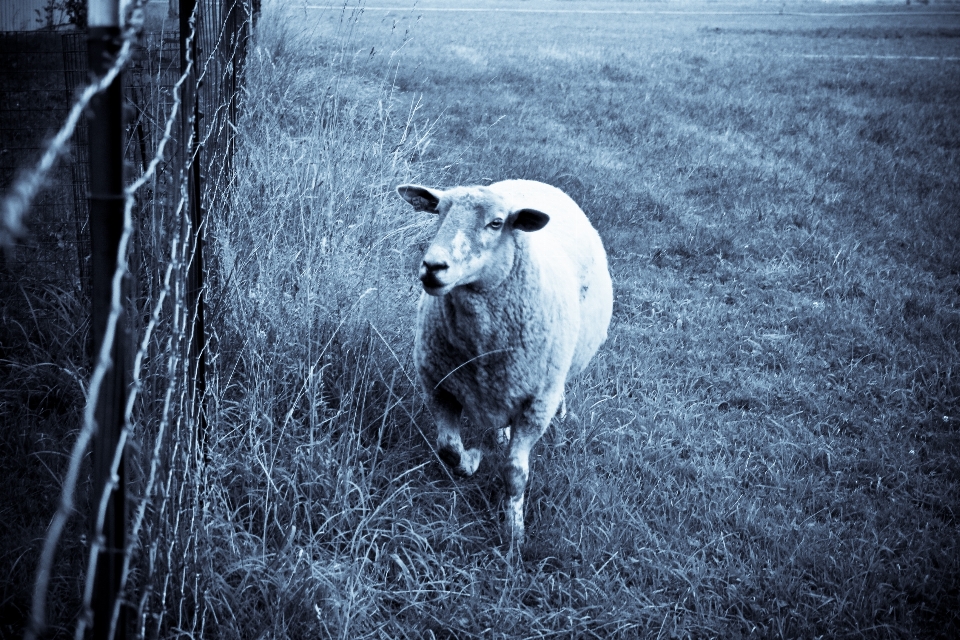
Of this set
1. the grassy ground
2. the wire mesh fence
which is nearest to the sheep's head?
the grassy ground

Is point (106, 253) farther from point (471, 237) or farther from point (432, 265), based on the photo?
point (471, 237)

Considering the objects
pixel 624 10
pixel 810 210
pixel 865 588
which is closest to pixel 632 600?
pixel 865 588

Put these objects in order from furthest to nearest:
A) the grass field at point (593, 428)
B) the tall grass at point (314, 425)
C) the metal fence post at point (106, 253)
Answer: the grass field at point (593, 428) < the tall grass at point (314, 425) < the metal fence post at point (106, 253)

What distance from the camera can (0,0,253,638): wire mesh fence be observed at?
134cm

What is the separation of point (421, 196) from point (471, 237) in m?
0.47

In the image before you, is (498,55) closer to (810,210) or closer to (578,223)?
(810,210)

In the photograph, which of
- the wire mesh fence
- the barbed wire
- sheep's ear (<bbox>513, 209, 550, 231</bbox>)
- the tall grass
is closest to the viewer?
the barbed wire

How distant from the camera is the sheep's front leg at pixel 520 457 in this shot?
3.30 m

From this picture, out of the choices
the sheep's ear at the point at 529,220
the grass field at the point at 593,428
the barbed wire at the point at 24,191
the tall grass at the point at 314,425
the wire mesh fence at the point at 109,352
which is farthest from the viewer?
the sheep's ear at the point at 529,220

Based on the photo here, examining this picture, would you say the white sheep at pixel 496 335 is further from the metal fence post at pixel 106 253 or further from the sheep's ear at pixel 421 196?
the metal fence post at pixel 106 253

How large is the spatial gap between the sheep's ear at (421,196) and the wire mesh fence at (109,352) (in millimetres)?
894

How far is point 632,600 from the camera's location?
9.77ft

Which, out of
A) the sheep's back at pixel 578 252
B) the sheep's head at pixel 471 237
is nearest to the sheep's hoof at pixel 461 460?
the sheep's head at pixel 471 237

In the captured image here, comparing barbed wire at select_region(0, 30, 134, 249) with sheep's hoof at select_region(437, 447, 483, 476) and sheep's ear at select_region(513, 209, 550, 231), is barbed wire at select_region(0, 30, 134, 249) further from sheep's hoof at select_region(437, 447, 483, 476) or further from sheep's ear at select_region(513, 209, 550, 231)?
sheep's hoof at select_region(437, 447, 483, 476)
